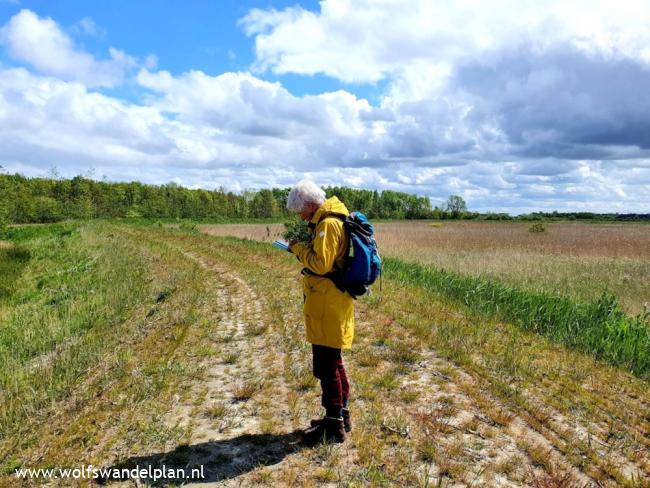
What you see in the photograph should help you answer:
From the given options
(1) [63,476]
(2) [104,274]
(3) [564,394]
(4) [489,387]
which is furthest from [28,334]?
(3) [564,394]

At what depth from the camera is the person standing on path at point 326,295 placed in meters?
3.79

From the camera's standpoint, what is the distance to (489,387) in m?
5.25

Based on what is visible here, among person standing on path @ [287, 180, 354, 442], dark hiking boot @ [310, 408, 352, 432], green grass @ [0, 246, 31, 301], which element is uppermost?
person standing on path @ [287, 180, 354, 442]

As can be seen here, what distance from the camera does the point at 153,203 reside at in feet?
213

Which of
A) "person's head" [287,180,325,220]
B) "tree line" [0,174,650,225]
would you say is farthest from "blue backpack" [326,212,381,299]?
"tree line" [0,174,650,225]

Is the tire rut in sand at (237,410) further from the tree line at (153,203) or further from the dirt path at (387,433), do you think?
the tree line at (153,203)

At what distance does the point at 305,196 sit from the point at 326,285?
83 cm

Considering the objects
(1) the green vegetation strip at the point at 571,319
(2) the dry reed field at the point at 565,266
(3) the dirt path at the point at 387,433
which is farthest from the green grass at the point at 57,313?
(2) the dry reed field at the point at 565,266

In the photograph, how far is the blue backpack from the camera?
3.81 metres

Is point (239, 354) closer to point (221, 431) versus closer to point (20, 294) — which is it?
point (221, 431)

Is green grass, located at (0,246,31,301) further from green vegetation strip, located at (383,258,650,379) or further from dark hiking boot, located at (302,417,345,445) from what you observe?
dark hiking boot, located at (302,417,345,445)

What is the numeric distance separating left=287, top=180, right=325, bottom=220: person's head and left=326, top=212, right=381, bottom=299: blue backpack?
25cm

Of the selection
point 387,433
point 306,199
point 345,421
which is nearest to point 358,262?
point 306,199

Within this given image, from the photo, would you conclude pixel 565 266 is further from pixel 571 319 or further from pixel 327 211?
pixel 327 211
